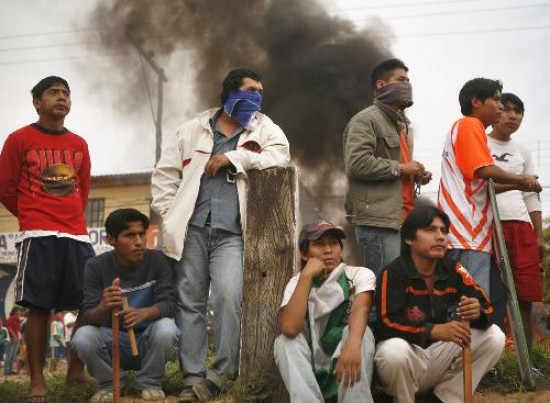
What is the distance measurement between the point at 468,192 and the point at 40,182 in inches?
113

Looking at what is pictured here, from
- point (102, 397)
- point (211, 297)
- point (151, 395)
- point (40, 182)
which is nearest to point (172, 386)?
point (151, 395)

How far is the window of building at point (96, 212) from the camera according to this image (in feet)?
96.4

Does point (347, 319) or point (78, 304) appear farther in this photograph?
point (78, 304)

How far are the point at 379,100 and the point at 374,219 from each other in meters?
0.97

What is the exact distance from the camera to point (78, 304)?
4.93 metres

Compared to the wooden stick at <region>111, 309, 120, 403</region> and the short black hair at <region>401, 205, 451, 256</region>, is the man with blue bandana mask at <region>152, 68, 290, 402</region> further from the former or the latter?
the short black hair at <region>401, 205, 451, 256</region>

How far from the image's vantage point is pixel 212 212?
4.77 meters

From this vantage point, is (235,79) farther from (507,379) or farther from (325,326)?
(507,379)

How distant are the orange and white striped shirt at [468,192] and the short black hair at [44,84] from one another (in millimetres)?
2784

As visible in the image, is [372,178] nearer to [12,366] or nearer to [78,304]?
[78,304]

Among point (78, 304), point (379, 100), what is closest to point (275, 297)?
point (78, 304)

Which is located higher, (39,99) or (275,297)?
(39,99)

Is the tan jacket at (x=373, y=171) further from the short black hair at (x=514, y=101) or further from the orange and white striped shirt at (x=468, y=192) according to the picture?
the short black hair at (x=514, y=101)

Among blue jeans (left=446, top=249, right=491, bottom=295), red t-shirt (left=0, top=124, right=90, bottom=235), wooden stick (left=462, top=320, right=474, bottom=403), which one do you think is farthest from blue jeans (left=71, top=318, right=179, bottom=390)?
blue jeans (left=446, top=249, right=491, bottom=295)
